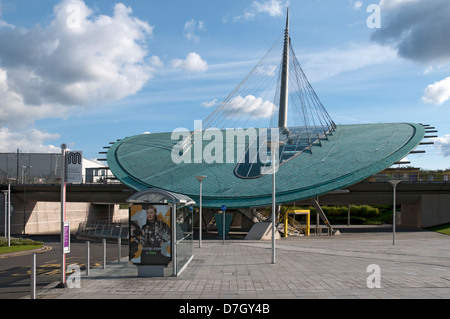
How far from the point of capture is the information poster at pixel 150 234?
13.8 metres

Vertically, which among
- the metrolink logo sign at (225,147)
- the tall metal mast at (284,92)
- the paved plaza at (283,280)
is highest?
the tall metal mast at (284,92)

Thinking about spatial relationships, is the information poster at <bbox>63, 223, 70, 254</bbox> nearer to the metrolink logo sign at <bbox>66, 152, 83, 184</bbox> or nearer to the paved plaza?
the paved plaza

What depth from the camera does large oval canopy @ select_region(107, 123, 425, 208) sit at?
104 ft

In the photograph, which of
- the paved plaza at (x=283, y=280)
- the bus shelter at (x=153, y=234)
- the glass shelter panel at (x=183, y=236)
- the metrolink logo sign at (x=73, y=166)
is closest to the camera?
the paved plaza at (x=283, y=280)

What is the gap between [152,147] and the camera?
147ft

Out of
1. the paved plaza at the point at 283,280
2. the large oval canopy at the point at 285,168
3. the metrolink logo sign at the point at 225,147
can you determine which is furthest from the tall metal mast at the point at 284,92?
the paved plaza at the point at 283,280

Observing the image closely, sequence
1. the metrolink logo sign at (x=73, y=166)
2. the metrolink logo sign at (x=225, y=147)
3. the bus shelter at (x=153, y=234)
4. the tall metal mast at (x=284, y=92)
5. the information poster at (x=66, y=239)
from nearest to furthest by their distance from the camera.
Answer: the information poster at (x=66, y=239)
the metrolink logo sign at (x=73, y=166)
the bus shelter at (x=153, y=234)
the metrolink logo sign at (x=225, y=147)
the tall metal mast at (x=284, y=92)

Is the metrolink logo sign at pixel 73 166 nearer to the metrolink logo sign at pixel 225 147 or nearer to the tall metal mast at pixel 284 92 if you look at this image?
the metrolink logo sign at pixel 225 147

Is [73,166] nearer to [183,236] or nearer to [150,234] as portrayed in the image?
[150,234]

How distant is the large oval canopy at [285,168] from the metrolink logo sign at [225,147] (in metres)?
0.34

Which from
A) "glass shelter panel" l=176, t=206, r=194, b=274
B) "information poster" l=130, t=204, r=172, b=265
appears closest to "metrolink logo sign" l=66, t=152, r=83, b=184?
"information poster" l=130, t=204, r=172, b=265
